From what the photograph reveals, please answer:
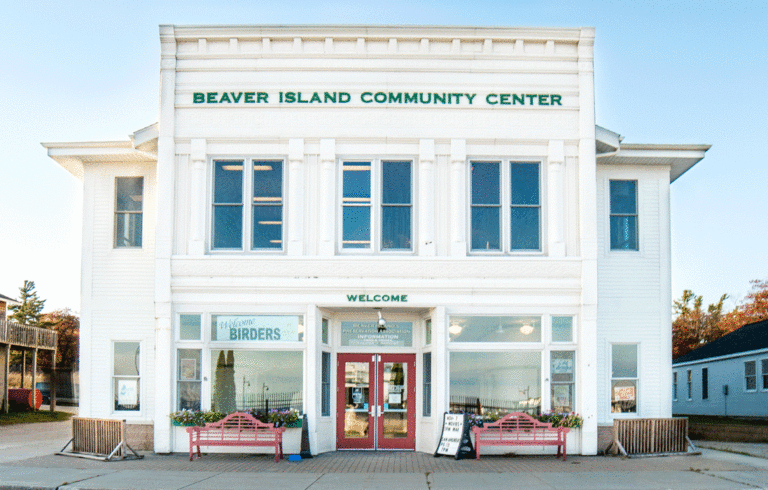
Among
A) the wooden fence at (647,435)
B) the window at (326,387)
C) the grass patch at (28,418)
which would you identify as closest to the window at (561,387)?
the wooden fence at (647,435)

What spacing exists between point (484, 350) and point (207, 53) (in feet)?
29.8

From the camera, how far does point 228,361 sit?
1748cm

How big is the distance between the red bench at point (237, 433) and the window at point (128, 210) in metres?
4.78

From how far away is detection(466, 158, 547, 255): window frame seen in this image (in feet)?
58.0

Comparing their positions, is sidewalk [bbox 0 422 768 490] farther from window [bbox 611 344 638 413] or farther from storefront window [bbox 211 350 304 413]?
window [bbox 611 344 638 413]

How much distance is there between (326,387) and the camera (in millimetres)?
18281

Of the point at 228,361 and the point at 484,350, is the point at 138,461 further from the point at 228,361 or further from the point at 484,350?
the point at 484,350

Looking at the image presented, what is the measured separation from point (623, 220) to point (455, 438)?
6518mm

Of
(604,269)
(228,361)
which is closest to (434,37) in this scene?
(604,269)

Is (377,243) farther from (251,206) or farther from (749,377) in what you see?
(749,377)

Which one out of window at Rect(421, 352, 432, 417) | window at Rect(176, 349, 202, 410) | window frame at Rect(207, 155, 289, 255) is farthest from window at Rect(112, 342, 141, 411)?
window at Rect(421, 352, 432, 417)

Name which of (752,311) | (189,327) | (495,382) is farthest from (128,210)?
(752,311)

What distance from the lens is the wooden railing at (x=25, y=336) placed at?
1462 inches

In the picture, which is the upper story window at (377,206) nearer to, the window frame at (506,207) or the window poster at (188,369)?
the window frame at (506,207)
